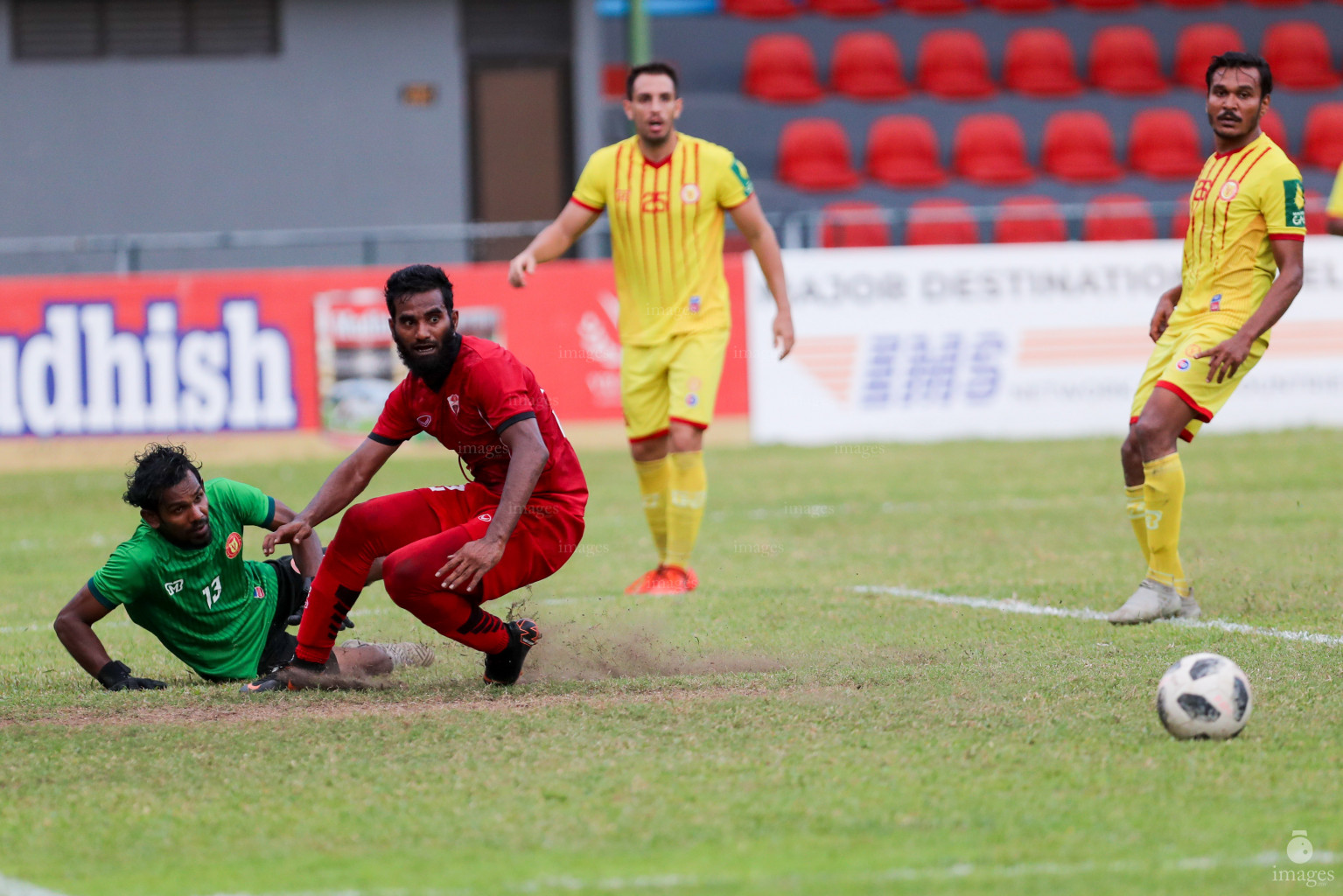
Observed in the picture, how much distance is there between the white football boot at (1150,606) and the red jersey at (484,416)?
7.50 feet

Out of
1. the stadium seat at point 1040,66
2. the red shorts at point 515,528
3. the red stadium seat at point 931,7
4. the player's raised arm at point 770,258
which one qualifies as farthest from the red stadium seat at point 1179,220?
the red shorts at point 515,528

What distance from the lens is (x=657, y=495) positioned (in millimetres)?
8062

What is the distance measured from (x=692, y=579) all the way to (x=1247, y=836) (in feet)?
14.6

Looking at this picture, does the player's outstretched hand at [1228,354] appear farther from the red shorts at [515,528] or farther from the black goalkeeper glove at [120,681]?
the black goalkeeper glove at [120,681]

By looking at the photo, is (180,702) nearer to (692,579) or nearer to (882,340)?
(692,579)

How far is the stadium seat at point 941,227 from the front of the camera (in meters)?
15.8

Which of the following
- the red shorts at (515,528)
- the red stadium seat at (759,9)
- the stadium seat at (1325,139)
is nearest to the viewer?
the red shorts at (515,528)

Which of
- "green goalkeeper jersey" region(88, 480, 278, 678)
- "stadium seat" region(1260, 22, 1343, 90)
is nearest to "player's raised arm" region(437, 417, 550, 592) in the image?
"green goalkeeper jersey" region(88, 480, 278, 678)

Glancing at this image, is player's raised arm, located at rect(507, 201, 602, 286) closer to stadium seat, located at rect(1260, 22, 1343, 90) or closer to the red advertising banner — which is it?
the red advertising banner

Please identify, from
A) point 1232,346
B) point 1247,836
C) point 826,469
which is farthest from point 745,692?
point 826,469

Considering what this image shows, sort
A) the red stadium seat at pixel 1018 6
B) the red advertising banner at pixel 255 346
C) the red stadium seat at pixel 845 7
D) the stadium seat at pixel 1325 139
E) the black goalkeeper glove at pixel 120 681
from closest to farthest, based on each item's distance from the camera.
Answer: the black goalkeeper glove at pixel 120 681
the red advertising banner at pixel 255 346
the stadium seat at pixel 1325 139
the red stadium seat at pixel 845 7
the red stadium seat at pixel 1018 6

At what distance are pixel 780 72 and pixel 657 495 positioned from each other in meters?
13.9

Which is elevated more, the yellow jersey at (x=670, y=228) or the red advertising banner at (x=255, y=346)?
the yellow jersey at (x=670, y=228)

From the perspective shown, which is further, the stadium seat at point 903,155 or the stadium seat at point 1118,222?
the stadium seat at point 903,155
